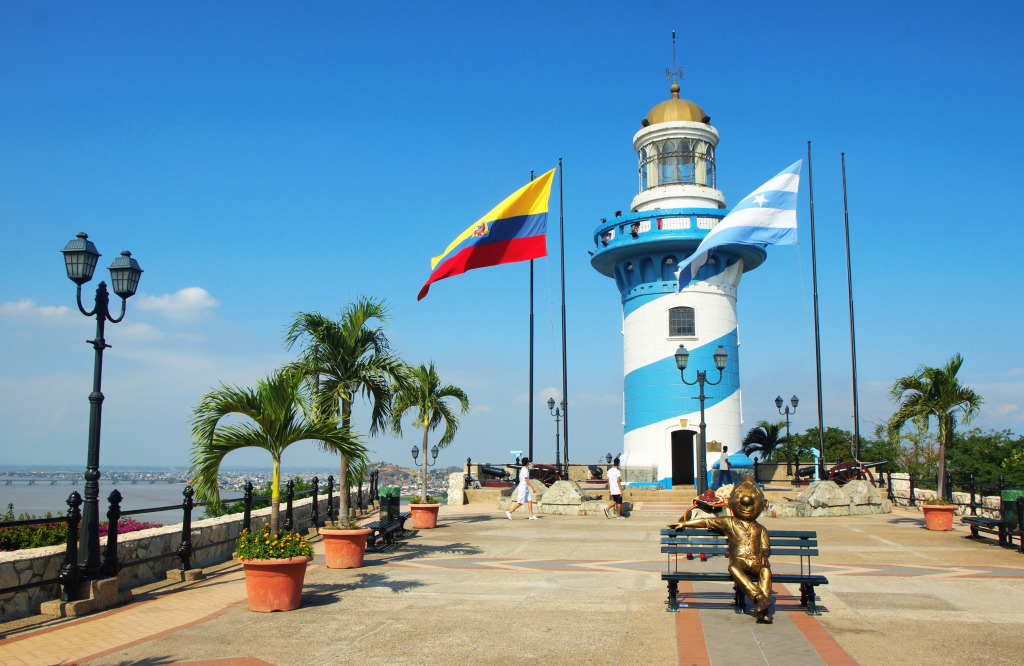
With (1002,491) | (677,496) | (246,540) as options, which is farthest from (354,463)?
(677,496)

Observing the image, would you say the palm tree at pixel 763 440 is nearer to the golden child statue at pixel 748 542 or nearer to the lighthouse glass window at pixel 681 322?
the lighthouse glass window at pixel 681 322

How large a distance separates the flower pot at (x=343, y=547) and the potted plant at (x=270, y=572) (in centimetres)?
295

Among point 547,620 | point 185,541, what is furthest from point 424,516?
point 547,620

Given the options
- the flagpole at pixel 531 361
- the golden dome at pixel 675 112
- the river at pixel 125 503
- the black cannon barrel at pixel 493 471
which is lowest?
the river at pixel 125 503

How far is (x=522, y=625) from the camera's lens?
784 centimetres

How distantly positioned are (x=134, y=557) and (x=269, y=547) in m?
3.00

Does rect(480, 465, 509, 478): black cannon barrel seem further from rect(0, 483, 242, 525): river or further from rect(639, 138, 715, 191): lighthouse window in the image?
rect(639, 138, 715, 191): lighthouse window

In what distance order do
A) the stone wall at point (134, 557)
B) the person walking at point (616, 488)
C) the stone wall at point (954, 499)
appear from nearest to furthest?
the stone wall at point (134, 557), the stone wall at point (954, 499), the person walking at point (616, 488)

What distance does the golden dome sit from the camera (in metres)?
30.5

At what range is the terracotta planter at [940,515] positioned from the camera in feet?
56.9

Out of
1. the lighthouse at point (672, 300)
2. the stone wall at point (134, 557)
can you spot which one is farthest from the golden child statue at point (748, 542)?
the lighthouse at point (672, 300)

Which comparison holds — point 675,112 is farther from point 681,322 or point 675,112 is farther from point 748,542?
point 748,542

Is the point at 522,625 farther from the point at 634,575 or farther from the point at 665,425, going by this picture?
the point at 665,425

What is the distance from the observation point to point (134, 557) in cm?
1037
